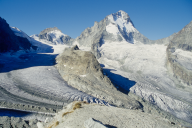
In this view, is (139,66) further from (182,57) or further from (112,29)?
(112,29)

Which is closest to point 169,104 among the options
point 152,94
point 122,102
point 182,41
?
point 152,94

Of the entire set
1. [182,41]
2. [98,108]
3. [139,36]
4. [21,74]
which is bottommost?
[21,74]

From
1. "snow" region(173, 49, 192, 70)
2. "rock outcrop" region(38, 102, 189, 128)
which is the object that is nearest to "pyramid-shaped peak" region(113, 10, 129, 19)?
"snow" region(173, 49, 192, 70)

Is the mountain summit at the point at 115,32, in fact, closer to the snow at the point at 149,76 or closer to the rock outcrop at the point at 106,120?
the snow at the point at 149,76

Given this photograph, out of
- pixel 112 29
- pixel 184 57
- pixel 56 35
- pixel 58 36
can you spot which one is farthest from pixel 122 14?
pixel 184 57

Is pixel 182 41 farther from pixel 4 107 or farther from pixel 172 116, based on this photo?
pixel 4 107

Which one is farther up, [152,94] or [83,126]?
[83,126]
